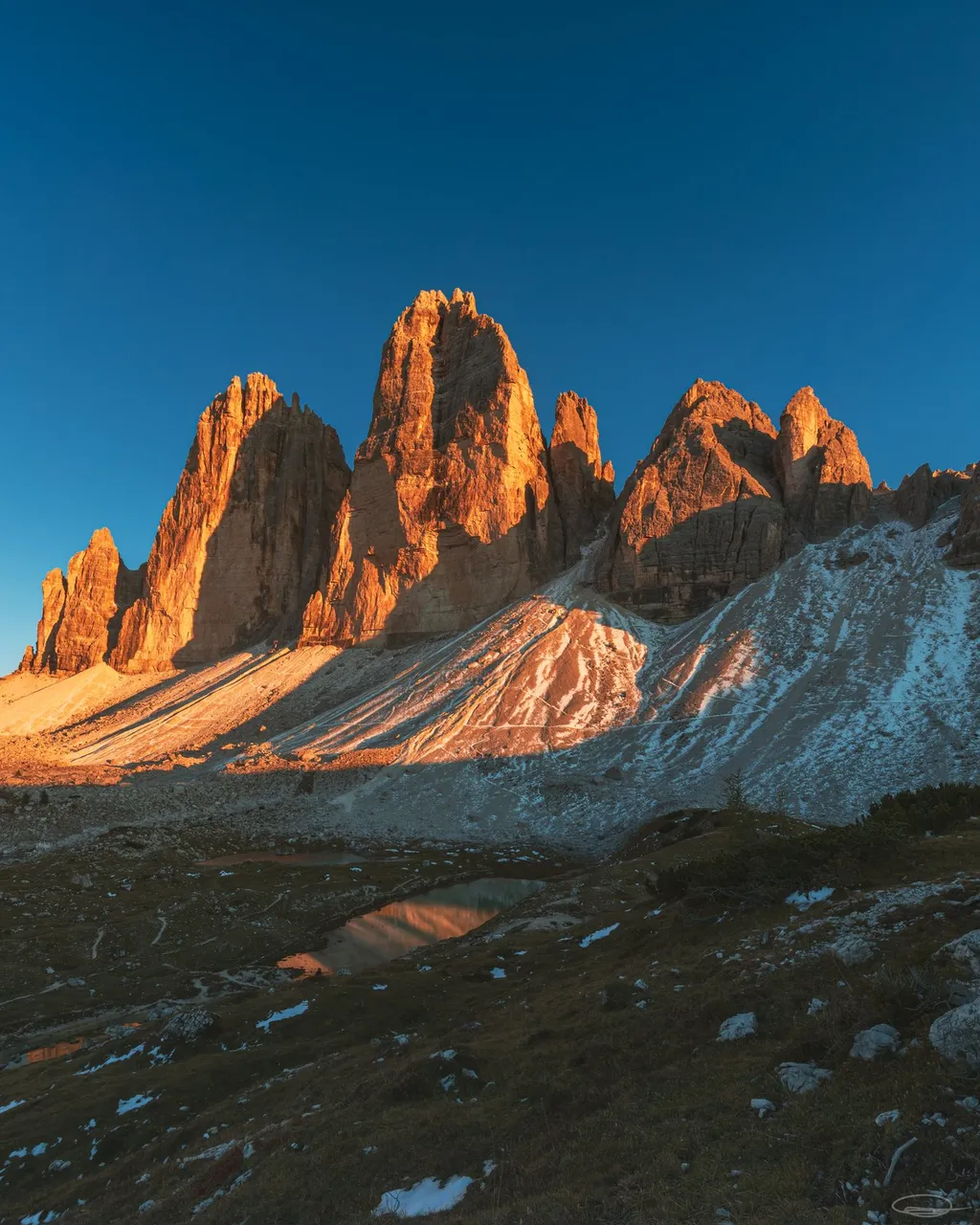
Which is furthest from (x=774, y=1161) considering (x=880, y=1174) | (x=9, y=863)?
(x=9, y=863)

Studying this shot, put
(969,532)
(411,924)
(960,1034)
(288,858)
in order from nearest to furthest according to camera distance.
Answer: (960,1034), (411,924), (288,858), (969,532)

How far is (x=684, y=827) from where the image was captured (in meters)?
38.4

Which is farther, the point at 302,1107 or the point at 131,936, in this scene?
the point at 131,936

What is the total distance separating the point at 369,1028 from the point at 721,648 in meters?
60.9

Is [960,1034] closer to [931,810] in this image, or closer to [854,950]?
[854,950]

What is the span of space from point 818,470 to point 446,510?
51445mm

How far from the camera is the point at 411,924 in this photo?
105ft

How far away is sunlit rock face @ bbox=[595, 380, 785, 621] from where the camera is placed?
Result: 277 ft

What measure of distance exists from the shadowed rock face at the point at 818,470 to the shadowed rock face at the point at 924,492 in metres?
4.08

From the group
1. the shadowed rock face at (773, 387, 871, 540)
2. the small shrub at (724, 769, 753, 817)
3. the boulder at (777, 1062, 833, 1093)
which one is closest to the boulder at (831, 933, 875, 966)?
the boulder at (777, 1062, 833, 1093)

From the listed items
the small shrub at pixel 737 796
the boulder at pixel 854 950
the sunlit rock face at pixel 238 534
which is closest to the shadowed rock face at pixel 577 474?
the sunlit rock face at pixel 238 534

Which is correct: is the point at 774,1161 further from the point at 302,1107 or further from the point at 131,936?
the point at 131,936

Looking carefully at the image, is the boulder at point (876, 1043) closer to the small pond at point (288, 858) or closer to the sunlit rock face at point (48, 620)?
the small pond at point (288, 858)

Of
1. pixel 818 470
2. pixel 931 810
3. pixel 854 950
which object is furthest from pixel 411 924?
pixel 818 470
